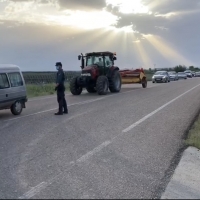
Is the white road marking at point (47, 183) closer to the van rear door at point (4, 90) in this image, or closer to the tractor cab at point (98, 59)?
the van rear door at point (4, 90)

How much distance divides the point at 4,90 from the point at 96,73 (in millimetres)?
12327

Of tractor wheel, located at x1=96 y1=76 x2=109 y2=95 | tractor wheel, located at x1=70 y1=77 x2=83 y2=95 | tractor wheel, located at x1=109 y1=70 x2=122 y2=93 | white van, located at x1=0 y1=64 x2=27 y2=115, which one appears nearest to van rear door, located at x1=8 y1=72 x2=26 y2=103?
white van, located at x1=0 y1=64 x2=27 y2=115

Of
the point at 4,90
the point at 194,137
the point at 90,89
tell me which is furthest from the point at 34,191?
the point at 90,89

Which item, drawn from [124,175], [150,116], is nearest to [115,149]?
[124,175]

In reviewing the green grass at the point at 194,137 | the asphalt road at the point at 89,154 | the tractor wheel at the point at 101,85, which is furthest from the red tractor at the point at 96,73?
the green grass at the point at 194,137

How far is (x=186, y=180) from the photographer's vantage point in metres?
7.08

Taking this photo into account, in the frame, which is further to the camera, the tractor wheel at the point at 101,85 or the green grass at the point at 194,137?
the tractor wheel at the point at 101,85

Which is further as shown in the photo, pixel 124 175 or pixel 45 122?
pixel 45 122

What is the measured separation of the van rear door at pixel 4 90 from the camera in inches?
587

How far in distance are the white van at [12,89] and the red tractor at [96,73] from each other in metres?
10.6

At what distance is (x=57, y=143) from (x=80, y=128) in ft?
7.78

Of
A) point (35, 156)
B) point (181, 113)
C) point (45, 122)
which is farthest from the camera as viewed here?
point (181, 113)

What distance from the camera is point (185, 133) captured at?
11398 millimetres

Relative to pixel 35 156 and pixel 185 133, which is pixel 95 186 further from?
pixel 185 133
